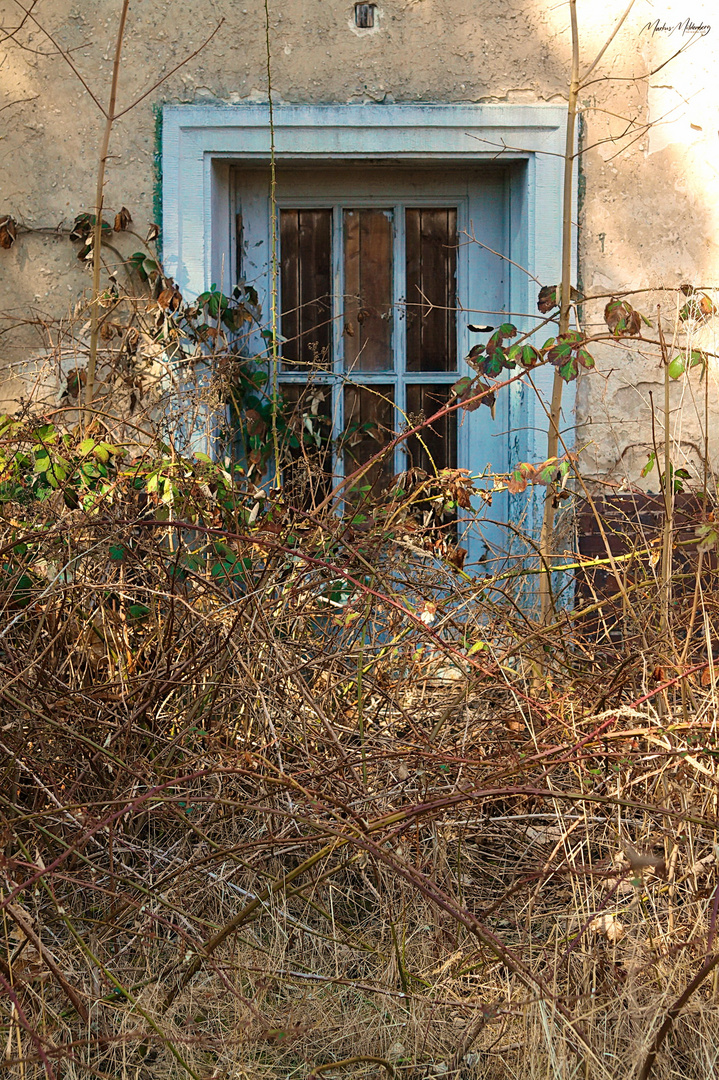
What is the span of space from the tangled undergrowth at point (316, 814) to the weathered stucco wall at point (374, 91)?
107 cm

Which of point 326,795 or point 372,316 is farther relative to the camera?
point 372,316

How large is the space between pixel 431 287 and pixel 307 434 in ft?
2.59

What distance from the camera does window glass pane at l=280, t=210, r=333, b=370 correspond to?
377cm

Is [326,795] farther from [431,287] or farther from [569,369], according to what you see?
[431,287]

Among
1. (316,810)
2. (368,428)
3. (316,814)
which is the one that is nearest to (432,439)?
(368,428)

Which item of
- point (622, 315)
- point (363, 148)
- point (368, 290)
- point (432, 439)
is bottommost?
point (432, 439)

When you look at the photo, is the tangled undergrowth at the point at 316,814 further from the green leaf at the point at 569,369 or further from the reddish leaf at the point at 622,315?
the reddish leaf at the point at 622,315

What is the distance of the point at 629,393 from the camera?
140 inches

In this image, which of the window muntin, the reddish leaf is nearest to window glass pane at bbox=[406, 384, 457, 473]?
the window muntin

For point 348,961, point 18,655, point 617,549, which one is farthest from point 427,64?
point 348,961

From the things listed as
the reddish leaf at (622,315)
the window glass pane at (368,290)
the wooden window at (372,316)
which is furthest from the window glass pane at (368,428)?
the reddish leaf at (622,315)

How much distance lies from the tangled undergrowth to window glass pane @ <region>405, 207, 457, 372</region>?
3.59ft

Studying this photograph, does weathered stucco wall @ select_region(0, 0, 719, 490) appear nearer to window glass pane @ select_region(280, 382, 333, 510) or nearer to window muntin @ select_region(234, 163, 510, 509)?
window muntin @ select_region(234, 163, 510, 509)

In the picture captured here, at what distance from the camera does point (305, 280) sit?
379 cm
